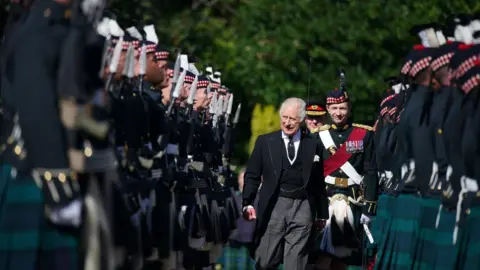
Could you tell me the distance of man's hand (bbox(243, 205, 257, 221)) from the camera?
14.5 m

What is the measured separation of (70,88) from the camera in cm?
828

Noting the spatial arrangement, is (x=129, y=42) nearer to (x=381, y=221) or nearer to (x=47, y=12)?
(x=47, y=12)

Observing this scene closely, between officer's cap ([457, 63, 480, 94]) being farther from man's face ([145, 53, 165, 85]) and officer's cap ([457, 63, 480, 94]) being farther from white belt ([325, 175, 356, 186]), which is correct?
white belt ([325, 175, 356, 186])

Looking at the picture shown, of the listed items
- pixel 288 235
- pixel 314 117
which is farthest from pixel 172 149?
pixel 314 117

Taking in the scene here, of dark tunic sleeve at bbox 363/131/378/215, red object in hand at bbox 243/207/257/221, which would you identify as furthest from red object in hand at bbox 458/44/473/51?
dark tunic sleeve at bbox 363/131/378/215

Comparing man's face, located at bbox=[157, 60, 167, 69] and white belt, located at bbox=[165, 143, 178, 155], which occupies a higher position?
man's face, located at bbox=[157, 60, 167, 69]

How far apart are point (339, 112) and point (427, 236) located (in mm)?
4355

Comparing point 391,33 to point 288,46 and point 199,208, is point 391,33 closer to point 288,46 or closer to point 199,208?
point 288,46

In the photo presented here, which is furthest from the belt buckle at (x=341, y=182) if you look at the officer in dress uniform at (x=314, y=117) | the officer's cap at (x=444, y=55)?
the officer's cap at (x=444, y=55)

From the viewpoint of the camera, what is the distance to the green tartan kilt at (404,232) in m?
12.5

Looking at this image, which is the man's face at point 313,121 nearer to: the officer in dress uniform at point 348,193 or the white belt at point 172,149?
the officer in dress uniform at point 348,193

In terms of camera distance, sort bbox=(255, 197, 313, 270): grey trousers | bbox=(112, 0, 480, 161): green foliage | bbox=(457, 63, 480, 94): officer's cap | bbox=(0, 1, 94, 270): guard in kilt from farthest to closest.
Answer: bbox=(112, 0, 480, 161): green foliage < bbox=(255, 197, 313, 270): grey trousers < bbox=(457, 63, 480, 94): officer's cap < bbox=(0, 1, 94, 270): guard in kilt

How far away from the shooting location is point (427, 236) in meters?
12.2

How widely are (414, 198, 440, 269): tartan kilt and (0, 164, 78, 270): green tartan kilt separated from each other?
4.15 metres
